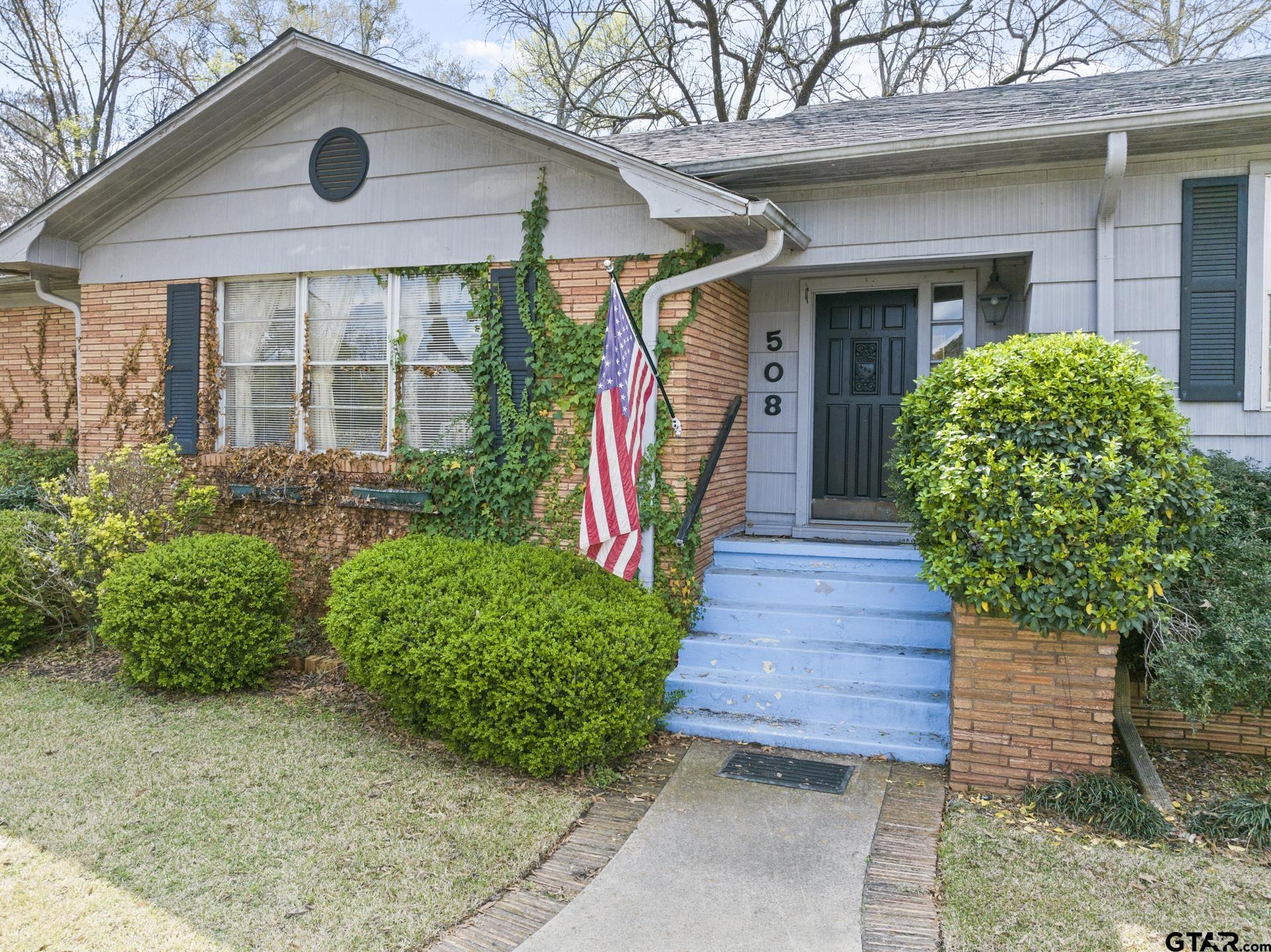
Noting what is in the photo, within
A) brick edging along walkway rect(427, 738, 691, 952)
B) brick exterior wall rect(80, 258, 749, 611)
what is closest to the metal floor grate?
brick edging along walkway rect(427, 738, 691, 952)

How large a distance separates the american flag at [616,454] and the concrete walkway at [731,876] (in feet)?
4.22

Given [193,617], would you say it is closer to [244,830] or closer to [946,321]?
[244,830]

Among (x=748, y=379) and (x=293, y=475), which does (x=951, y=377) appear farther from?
(x=293, y=475)

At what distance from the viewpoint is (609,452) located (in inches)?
199

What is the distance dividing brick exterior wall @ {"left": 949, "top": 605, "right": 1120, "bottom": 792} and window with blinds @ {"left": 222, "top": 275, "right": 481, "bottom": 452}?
380cm

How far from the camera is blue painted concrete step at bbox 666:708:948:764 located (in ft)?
15.8

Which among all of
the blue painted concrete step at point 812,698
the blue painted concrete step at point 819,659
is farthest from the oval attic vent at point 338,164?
the blue painted concrete step at point 812,698

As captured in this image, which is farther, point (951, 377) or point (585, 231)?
point (585, 231)

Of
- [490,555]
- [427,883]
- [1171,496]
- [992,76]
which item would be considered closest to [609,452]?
[490,555]

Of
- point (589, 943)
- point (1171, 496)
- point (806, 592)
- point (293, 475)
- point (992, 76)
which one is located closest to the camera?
point (589, 943)

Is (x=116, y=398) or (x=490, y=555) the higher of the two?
(x=116, y=398)

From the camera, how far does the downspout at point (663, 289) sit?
18.5ft

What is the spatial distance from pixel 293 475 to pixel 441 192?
2457mm

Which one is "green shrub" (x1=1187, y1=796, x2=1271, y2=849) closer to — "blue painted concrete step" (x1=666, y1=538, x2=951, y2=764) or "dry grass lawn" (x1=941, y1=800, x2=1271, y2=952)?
"dry grass lawn" (x1=941, y1=800, x2=1271, y2=952)
